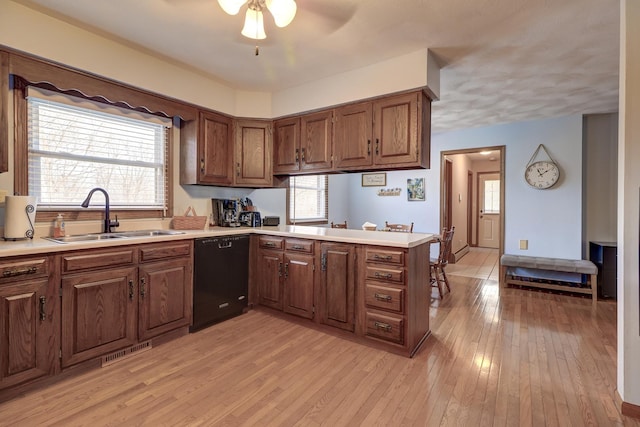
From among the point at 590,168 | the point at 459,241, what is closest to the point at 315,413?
the point at 590,168

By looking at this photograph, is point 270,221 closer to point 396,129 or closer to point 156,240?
point 156,240

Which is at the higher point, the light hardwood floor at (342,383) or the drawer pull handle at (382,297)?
the drawer pull handle at (382,297)

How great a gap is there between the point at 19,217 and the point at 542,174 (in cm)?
574

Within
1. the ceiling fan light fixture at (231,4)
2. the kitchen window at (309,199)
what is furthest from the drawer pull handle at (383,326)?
the kitchen window at (309,199)

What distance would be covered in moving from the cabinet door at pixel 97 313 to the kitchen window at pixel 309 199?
262cm

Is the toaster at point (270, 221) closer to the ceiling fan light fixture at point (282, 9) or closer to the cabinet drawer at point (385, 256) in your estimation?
the cabinet drawer at point (385, 256)

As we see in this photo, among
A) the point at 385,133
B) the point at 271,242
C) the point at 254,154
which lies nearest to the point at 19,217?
the point at 271,242

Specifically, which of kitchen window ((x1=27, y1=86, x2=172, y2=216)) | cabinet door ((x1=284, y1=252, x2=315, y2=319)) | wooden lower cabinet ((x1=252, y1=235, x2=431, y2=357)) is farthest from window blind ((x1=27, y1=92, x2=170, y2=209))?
cabinet door ((x1=284, y1=252, x2=315, y2=319))

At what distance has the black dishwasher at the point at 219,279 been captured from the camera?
274cm

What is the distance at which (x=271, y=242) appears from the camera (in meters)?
3.11

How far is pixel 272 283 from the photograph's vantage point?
312 centimetres

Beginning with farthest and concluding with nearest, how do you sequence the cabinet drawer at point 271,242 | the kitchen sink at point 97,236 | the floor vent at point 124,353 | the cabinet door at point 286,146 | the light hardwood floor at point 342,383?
the cabinet door at point 286,146, the cabinet drawer at point 271,242, the kitchen sink at point 97,236, the floor vent at point 124,353, the light hardwood floor at point 342,383

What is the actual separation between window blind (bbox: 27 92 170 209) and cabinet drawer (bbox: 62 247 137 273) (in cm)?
73

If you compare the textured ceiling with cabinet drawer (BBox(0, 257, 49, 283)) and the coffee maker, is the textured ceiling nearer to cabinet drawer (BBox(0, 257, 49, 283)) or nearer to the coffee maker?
the coffee maker
